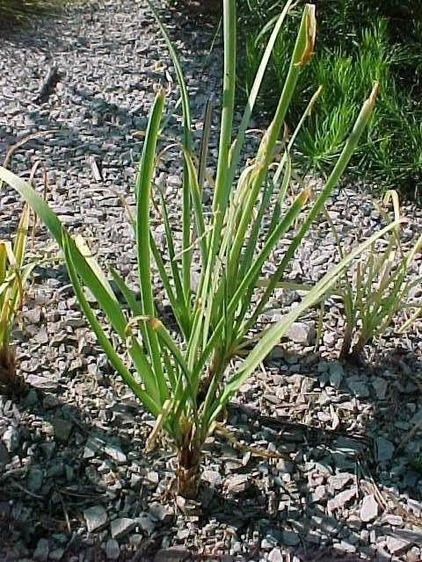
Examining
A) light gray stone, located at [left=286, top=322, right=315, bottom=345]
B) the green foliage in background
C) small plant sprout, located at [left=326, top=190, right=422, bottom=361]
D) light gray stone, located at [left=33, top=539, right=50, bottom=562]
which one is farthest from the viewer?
the green foliage in background

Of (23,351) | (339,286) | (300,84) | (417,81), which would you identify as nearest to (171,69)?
(300,84)

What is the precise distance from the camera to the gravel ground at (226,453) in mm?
1206

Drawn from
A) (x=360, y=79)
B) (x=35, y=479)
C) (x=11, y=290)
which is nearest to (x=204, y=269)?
(x=11, y=290)

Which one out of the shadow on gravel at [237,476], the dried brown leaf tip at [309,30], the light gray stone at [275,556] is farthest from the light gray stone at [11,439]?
the dried brown leaf tip at [309,30]

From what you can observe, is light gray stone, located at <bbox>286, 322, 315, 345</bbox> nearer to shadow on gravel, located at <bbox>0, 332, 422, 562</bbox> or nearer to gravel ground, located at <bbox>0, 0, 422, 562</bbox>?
gravel ground, located at <bbox>0, 0, 422, 562</bbox>

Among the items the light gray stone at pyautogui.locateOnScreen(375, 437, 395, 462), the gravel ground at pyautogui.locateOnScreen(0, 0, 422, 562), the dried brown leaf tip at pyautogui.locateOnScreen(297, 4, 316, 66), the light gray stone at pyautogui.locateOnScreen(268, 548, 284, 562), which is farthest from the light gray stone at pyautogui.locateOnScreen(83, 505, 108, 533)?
the dried brown leaf tip at pyautogui.locateOnScreen(297, 4, 316, 66)

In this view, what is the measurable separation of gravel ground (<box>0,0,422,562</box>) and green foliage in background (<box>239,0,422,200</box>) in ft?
0.94

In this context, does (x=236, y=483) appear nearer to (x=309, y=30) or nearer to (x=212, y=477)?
(x=212, y=477)

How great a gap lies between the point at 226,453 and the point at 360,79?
1263 millimetres

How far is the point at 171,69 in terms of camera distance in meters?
2.55

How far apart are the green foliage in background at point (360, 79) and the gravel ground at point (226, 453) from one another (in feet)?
0.94

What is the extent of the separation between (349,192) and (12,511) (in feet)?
3.94

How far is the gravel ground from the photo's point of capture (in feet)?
3.96

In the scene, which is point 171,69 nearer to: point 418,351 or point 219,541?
point 418,351
